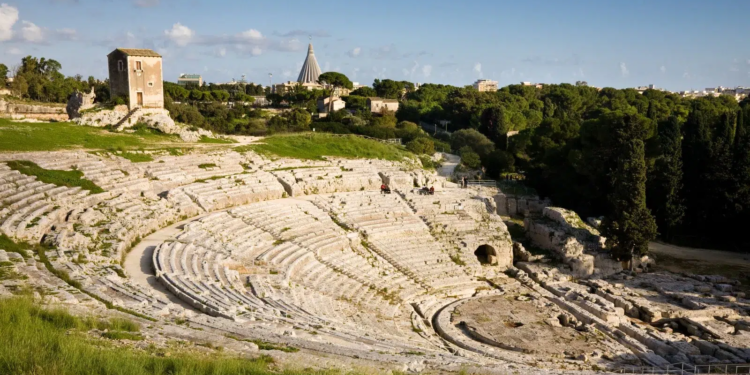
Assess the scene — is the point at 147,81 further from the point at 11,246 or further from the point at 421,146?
the point at 11,246

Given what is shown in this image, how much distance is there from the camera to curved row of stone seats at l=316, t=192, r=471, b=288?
23234mm

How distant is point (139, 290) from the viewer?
13.1 metres

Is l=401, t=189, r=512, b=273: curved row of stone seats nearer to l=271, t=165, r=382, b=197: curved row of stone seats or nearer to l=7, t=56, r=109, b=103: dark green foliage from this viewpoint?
l=271, t=165, r=382, b=197: curved row of stone seats

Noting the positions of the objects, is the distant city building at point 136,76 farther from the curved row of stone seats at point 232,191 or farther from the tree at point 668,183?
the tree at point 668,183

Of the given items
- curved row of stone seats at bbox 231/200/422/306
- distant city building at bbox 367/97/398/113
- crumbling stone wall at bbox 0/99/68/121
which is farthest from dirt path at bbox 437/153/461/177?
crumbling stone wall at bbox 0/99/68/121

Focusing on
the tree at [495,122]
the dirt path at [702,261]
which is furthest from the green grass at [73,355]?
the tree at [495,122]

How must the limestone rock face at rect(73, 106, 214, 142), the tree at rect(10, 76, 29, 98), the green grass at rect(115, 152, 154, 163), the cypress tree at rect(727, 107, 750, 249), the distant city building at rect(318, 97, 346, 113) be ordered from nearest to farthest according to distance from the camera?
the green grass at rect(115, 152, 154, 163), the cypress tree at rect(727, 107, 750, 249), the limestone rock face at rect(73, 106, 214, 142), the tree at rect(10, 76, 29, 98), the distant city building at rect(318, 97, 346, 113)

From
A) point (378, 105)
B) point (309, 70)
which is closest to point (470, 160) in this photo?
point (378, 105)

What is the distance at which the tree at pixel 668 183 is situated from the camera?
29.6 m

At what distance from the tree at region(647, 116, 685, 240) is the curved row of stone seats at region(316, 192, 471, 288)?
12954 mm

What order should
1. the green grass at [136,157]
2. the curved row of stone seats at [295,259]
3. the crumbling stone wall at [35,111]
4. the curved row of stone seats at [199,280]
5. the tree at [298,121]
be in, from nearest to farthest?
1. the curved row of stone seats at [199,280]
2. the curved row of stone seats at [295,259]
3. the green grass at [136,157]
4. the crumbling stone wall at [35,111]
5. the tree at [298,121]

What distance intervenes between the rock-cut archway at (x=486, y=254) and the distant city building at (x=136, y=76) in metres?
19.0

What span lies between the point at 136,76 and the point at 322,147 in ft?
35.4

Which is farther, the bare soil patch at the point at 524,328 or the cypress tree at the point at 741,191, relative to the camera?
the cypress tree at the point at 741,191
